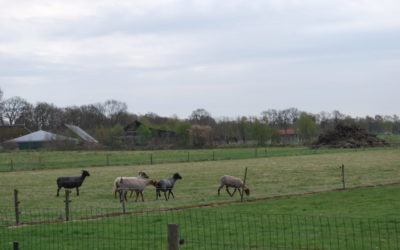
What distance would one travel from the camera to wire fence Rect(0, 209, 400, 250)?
38.7ft

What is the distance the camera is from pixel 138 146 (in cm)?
9575

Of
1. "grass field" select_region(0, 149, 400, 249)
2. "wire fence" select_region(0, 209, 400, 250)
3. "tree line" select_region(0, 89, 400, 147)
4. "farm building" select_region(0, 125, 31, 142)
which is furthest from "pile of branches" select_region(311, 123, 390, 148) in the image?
"farm building" select_region(0, 125, 31, 142)

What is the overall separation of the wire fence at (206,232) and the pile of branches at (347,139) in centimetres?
6424

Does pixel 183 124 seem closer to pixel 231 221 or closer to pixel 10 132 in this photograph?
pixel 10 132

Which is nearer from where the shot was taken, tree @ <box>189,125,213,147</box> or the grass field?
the grass field

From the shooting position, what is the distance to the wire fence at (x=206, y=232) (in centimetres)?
1178

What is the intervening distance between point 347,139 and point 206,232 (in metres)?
70.2

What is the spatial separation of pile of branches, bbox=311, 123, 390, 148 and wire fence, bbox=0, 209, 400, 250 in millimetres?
64245

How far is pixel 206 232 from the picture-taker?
13.4 metres

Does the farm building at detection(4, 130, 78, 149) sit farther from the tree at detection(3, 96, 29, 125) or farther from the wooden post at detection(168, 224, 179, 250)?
the wooden post at detection(168, 224, 179, 250)

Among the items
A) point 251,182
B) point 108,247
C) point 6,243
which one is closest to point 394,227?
point 108,247

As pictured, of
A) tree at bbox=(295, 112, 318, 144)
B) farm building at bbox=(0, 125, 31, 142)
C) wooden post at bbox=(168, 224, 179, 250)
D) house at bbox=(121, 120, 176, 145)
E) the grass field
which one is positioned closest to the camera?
wooden post at bbox=(168, 224, 179, 250)

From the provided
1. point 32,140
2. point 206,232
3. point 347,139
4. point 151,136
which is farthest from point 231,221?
point 151,136

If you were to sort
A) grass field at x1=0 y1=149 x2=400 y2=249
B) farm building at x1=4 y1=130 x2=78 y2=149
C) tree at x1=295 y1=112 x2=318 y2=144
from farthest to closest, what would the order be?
tree at x1=295 y1=112 x2=318 y2=144, farm building at x1=4 y1=130 x2=78 y2=149, grass field at x1=0 y1=149 x2=400 y2=249
